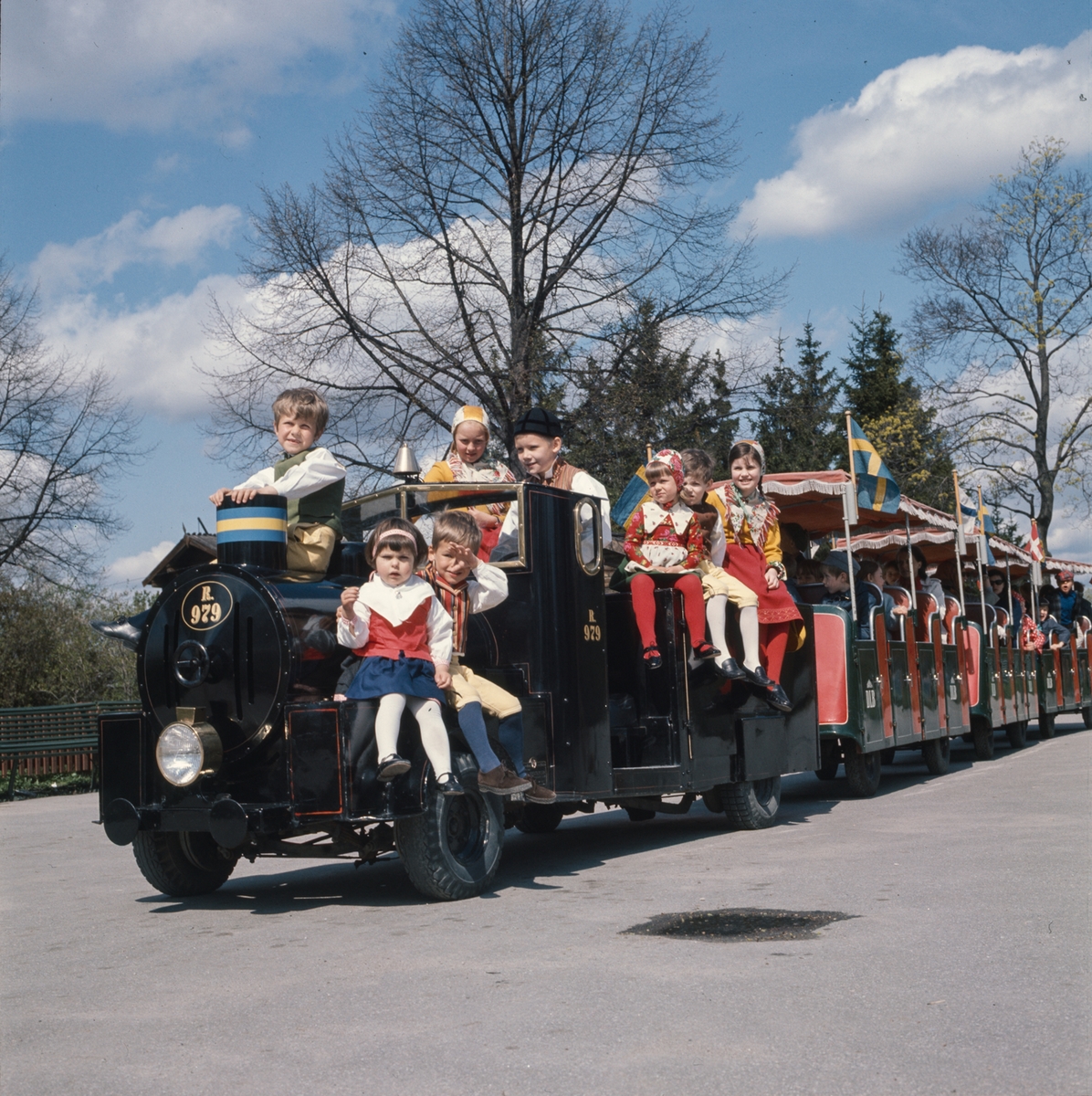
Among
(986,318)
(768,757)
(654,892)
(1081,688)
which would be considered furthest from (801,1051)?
(986,318)

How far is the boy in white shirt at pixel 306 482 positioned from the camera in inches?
285

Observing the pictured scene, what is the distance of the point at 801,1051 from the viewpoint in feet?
13.0

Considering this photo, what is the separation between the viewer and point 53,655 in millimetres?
22375

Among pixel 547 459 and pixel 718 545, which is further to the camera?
pixel 718 545

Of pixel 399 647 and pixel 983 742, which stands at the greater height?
pixel 399 647

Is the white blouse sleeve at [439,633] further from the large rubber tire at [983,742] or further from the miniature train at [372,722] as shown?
the large rubber tire at [983,742]

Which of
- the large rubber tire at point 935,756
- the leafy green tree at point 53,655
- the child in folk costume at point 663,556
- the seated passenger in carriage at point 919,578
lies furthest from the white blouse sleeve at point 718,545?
the leafy green tree at point 53,655

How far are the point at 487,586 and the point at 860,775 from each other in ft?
20.5


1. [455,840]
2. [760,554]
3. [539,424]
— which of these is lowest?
[455,840]

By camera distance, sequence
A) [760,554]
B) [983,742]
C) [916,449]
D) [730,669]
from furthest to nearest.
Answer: [916,449]
[983,742]
[760,554]
[730,669]

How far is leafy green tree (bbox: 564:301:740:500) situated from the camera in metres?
20.4

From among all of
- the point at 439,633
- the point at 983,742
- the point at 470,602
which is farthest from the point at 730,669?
the point at 983,742

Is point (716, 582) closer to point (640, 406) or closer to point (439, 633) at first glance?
point (439, 633)

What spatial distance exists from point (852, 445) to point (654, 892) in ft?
22.8
